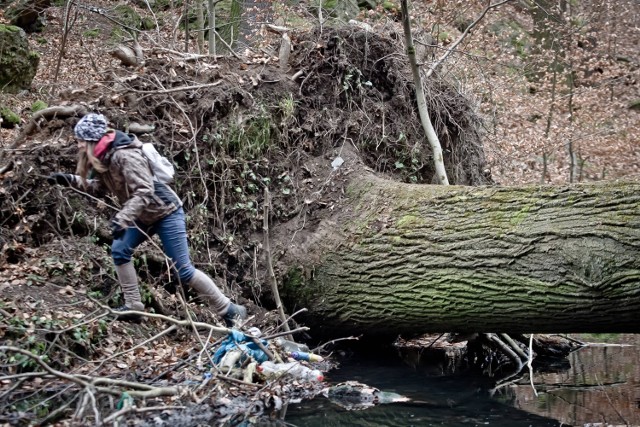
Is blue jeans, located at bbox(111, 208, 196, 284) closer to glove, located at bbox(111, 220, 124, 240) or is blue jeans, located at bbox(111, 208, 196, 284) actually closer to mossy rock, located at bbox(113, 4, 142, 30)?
glove, located at bbox(111, 220, 124, 240)

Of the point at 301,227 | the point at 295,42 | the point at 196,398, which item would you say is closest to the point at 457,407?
the point at 196,398

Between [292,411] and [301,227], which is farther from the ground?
[301,227]

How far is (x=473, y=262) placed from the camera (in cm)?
619

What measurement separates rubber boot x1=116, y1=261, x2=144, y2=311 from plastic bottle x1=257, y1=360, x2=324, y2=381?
1225 mm

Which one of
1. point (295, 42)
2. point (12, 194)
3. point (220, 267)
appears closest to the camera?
point (12, 194)

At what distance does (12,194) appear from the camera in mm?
6773

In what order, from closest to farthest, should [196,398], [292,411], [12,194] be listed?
[196,398] < [292,411] < [12,194]

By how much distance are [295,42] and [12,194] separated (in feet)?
12.7

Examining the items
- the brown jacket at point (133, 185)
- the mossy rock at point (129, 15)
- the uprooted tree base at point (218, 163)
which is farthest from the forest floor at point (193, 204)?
the mossy rock at point (129, 15)

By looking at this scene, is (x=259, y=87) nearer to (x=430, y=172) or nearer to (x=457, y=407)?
(x=430, y=172)

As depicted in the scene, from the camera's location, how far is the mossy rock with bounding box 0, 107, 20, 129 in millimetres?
10570

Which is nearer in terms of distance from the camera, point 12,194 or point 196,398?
point 196,398

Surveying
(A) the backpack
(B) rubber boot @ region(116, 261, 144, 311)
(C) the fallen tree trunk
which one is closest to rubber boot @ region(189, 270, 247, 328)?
(B) rubber boot @ region(116, 261, 144, 311)

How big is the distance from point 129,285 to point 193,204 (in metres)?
1.69
